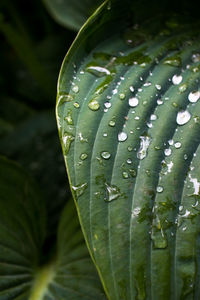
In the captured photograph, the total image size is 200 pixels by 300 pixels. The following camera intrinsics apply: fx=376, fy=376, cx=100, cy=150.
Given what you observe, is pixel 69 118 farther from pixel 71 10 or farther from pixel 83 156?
pixel 71 10

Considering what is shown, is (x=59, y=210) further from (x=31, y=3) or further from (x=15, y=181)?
(x=31, y=3)

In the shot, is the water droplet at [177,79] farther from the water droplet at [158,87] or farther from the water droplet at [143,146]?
the water droplet at [143,146]

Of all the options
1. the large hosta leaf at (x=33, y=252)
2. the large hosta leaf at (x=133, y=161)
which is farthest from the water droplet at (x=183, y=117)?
the large hosta leaf at (x=33, y=252)

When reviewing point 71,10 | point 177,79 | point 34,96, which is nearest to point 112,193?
point 177,79

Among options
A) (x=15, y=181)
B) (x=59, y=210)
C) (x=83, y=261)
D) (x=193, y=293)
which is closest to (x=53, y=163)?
(x=59, y=210)

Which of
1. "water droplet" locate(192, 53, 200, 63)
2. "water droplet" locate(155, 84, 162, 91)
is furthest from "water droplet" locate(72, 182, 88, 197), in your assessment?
"water droplet" locate(192, 53, 200, 63)
